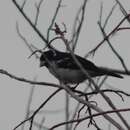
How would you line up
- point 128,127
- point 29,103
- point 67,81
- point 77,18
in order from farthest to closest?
point 67,81
point 29,103
point 77,18
point 128,127

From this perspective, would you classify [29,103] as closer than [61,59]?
Yes

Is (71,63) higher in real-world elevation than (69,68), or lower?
lower

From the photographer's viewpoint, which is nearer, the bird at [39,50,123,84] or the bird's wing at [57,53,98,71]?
the bird's wing at [57,53,98,71]

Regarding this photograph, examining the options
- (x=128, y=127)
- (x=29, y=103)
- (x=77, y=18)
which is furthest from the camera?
(x=29, y=103)

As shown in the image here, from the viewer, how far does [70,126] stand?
394 centimetres

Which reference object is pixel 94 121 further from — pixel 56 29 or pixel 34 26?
pixel 34 26

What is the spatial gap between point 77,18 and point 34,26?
1.21 ft

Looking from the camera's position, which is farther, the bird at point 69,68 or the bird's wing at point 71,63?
the bird at point 69,68

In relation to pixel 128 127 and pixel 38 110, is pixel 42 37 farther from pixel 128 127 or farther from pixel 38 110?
pixel 128 127

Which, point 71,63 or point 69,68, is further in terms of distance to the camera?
point 69,68

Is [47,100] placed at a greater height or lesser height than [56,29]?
lesser

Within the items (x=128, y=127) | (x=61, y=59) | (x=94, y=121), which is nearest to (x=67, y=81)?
(x=61, y=59)

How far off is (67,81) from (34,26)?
308 cm

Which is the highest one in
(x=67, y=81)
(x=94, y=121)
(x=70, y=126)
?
(x=67, y=81)
